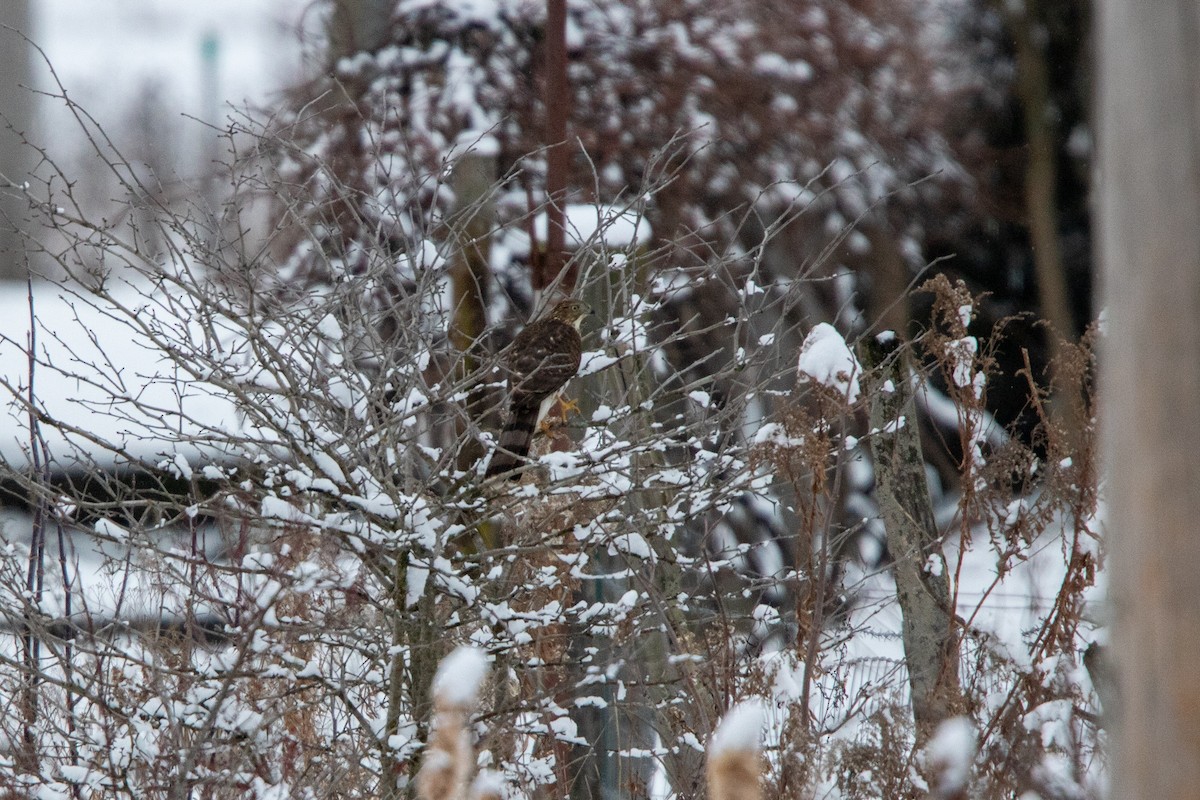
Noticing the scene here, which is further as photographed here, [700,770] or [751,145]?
[751,145]

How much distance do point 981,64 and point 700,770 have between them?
16.4ft

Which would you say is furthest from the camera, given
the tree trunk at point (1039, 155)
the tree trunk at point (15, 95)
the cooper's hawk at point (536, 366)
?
the tree trunk at point (1039, 155)

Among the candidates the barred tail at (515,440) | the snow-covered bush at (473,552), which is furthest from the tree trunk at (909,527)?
the barred tail at (515,440)

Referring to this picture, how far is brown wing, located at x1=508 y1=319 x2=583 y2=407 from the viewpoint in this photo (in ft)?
13.0

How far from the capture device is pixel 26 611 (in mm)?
3479

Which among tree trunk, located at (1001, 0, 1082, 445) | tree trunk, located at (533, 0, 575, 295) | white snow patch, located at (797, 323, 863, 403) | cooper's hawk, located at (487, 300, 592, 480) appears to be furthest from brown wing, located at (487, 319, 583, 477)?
tree trunk, located at (1001, 0, 1082, 445)

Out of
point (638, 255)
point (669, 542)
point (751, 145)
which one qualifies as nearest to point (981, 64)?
point (751, 145)

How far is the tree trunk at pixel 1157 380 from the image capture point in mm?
1479

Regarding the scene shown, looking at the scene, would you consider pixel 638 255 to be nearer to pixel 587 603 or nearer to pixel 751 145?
pixel 587 603

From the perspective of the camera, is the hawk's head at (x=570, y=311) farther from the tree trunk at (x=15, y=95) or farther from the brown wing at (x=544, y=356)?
the tree trunk at (x=15, y=95)

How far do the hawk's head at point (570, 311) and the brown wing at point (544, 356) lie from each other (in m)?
0.12

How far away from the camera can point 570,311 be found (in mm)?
4281

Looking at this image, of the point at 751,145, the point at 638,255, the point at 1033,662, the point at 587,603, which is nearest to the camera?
the point at 1033,662

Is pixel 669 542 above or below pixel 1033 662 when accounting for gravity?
above
